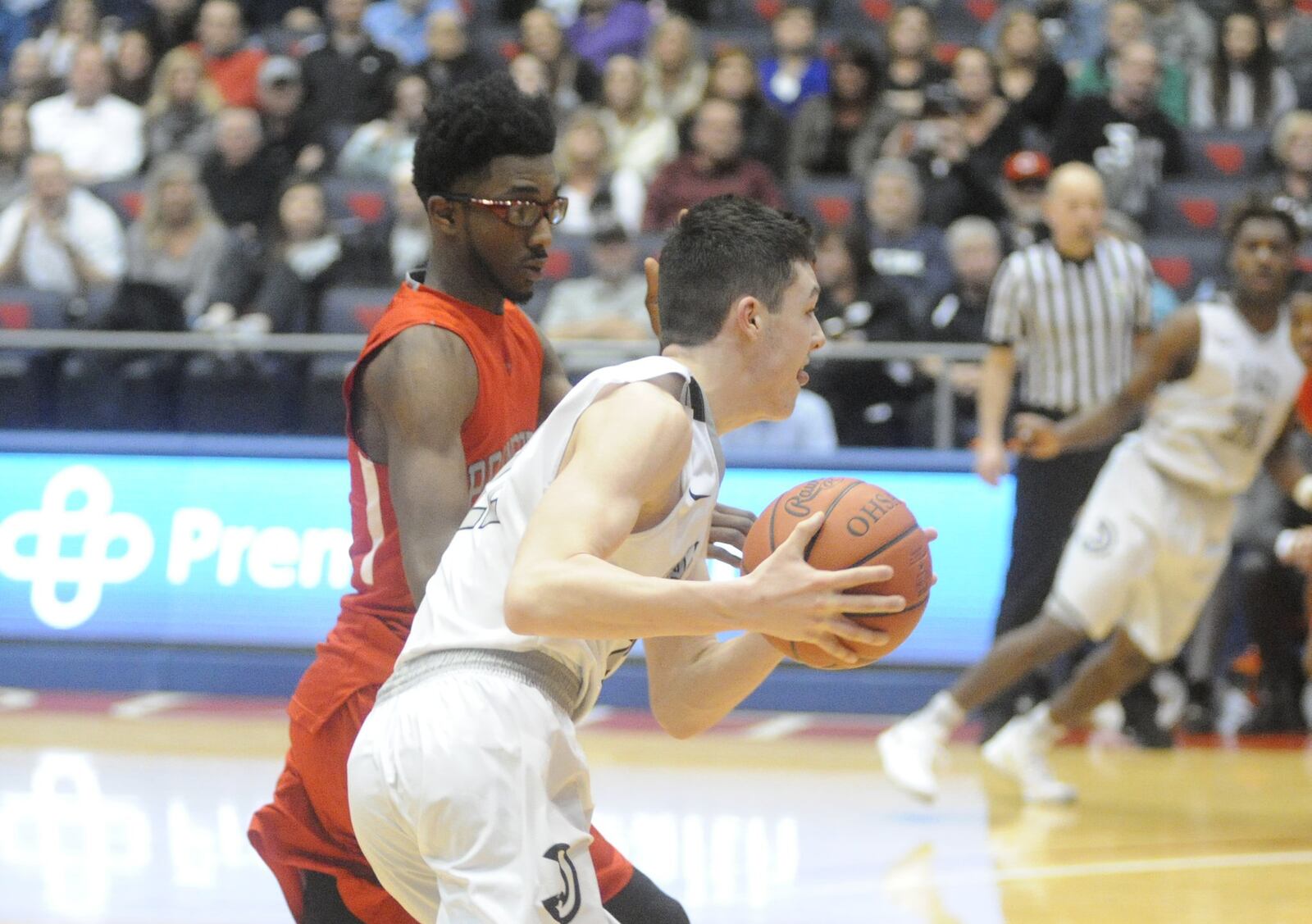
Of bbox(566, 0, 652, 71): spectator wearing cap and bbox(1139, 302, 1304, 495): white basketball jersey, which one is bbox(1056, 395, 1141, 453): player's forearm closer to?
bbox(1139, 302, 1304, 495): white basketball jersey

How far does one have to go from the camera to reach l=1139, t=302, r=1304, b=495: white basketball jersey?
21.5ft

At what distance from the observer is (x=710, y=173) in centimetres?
974

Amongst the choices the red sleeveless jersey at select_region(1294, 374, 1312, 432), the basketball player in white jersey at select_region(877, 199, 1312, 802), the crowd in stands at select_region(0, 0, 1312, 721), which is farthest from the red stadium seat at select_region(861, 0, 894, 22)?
the red sleeveless jersey at select_region(1294, 374, 1312, 432)

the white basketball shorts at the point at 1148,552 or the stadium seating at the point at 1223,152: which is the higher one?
the stadium seating at the point at 1223,152

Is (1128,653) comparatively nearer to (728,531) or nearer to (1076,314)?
(1076,314)

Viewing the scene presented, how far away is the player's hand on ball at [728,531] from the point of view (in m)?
2.89

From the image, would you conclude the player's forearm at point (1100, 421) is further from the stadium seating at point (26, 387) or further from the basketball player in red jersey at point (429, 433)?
the stadium seating at point (26, 387)

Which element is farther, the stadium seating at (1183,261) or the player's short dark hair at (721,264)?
the stadium seating at (1183,261)

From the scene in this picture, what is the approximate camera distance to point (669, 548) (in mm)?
2498

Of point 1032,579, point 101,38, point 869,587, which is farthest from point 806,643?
point 101,38

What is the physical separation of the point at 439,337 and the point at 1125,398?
3.96 m

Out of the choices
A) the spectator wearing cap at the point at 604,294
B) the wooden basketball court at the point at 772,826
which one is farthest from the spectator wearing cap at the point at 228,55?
the wooden basketball court at the point at 772,826

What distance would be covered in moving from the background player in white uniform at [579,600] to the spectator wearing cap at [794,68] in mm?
8451

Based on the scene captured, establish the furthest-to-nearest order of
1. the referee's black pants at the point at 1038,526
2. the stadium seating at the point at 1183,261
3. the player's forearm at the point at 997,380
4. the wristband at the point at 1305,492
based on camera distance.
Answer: the stadium seating at the point at 1183,261 → the referee's black pants at the point at 1038,526 → the player's forearm at the point at 997,380 → the wristband at the point at 1305,492
